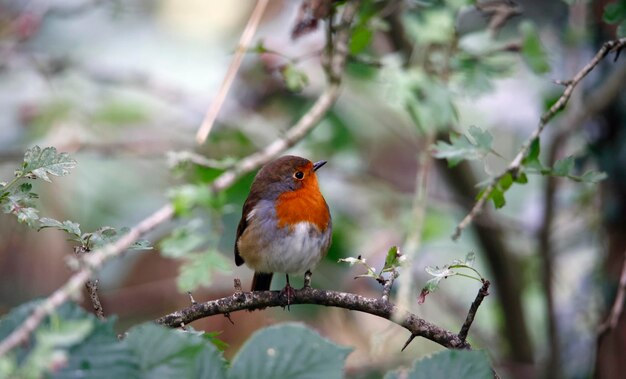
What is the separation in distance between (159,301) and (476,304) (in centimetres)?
408

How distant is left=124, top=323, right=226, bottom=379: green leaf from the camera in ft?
3.74

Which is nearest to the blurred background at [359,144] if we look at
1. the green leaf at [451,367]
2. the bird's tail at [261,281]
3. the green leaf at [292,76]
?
the green leaf at [292,76]

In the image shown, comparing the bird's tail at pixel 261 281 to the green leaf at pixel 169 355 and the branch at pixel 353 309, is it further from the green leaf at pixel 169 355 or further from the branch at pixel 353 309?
the green leaf at pixel 169 355

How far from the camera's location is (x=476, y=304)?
1.55 meters

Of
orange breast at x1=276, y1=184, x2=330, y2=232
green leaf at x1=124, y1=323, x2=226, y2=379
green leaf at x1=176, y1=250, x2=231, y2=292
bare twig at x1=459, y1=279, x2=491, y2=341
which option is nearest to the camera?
green leaf at x1=124, y1=323, x2=226, y2=379

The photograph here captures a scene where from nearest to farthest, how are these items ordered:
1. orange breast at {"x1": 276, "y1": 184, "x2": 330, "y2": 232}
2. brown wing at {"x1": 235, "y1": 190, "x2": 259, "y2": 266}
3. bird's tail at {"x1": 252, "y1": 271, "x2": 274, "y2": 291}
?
orange breast at {"x1": 276, "y1": 184, "x2": 330, "y2": 232} < brown wing at {"x1": 235, "y1": 190, "x2": 259, "y2": 266} < bird's tail at {"x1": 252, "y1": 271, "x2": 274, "y2": 291}

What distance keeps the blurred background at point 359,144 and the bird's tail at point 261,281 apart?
13 cm

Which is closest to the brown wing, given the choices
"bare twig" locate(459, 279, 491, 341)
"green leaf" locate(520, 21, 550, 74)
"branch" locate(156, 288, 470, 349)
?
"green leaf" locate(520, 21, 550, 74)

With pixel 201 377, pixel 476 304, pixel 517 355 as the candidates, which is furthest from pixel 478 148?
pixel 517 355

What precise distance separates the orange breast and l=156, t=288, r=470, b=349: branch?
1.46m

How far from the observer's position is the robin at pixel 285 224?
3.42 m

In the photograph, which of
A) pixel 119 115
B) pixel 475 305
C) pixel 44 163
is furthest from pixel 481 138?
pixel 119 115

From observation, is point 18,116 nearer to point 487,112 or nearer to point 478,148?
point 487,112

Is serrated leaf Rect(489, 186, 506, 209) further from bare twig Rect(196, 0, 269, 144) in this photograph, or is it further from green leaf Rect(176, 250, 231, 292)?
bare twig Rect(196, 0, 269, 144)
